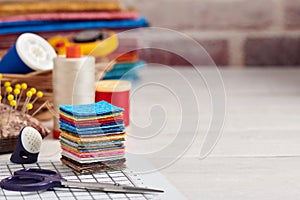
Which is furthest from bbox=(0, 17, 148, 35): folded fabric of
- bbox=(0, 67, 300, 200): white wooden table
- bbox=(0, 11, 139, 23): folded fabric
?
bbox=(0, 67, 300, 200): white wooden table

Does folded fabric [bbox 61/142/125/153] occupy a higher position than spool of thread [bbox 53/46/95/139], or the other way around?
spool of thread [bbox 53/46/95/139]

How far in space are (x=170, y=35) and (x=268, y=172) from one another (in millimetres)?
1050

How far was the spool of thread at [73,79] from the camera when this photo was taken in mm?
1213

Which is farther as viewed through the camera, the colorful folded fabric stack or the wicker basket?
the wicker basket

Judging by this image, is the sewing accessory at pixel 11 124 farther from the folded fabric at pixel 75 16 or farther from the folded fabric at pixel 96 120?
the folded fabric at pixel 75 16

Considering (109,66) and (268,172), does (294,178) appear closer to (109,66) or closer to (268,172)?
(268,172)

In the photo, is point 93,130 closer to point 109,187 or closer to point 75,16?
point 109,187

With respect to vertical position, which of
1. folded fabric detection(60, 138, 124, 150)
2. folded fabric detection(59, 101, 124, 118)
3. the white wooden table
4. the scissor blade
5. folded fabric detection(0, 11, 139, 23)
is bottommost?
the white wooden table

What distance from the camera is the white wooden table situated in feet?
3.19

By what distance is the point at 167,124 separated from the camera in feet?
4.37

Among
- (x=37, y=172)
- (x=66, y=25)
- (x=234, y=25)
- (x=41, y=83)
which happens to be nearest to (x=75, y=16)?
(x=66, y=25)

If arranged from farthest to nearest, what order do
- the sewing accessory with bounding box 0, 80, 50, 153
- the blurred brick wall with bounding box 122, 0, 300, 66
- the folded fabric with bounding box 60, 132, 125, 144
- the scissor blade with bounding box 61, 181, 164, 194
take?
the blurred brick wall with bounding box 122, 0, 300, 66, the sewing accessory with bounding box 0, 80, 50, 153, the folded fabric with bounding box 60, 132, 125, 144, the scissor blade with bounding box 61, 181, 164, 194

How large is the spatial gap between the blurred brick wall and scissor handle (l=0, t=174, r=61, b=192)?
1.11 metres

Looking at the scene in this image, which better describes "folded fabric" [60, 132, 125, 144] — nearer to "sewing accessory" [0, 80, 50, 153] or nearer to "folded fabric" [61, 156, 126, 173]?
"folded fabric" [61, 156, 126, 173]
